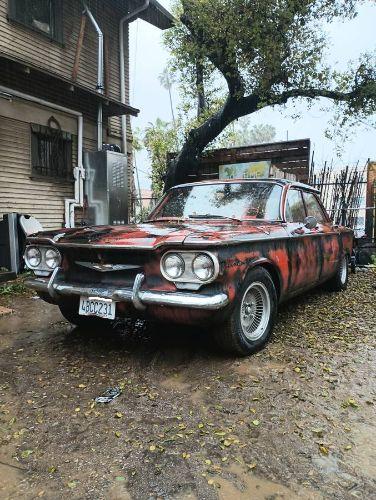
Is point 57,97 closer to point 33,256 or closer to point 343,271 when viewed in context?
point 33,256

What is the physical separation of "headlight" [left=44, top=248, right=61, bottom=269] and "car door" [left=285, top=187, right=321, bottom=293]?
216cm

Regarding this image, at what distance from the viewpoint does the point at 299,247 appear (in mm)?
4066

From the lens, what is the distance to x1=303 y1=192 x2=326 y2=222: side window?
4832 millimetres

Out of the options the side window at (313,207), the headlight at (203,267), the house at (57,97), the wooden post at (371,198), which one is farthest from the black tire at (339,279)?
the house at (57,97)

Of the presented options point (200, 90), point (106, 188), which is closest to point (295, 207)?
point (106, 188)

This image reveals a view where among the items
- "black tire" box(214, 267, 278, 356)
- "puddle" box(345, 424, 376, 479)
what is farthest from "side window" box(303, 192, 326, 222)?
"puddle" box(345, 424, 376, 479)

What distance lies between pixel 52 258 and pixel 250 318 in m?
1.81

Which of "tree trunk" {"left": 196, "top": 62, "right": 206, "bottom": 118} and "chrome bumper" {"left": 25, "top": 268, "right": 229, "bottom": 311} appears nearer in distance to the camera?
"chrome bumper" {"left": 25, "top": 268, "right": 229, "bottom": 311}

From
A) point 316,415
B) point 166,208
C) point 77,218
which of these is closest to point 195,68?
point 77,218

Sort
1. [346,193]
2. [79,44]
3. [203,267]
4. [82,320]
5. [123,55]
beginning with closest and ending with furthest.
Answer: [203,267] → [82,320] → [79,44] → [346,193] → [123,55]

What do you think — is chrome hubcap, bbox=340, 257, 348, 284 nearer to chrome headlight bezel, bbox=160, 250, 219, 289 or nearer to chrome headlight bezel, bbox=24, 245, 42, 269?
chrome headlight bezel, bbox=160, 250, 219, 289

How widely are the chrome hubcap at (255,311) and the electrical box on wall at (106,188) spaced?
19.1 feet

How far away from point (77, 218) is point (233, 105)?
16.8 feet

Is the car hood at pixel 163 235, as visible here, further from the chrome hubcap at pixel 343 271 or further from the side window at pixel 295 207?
the chrome hubcap at pixel 343 271
